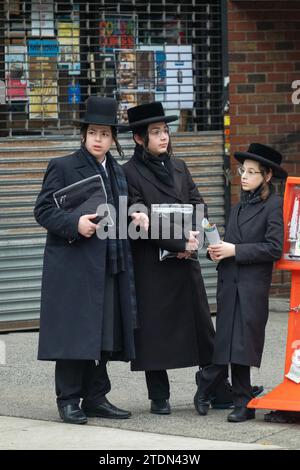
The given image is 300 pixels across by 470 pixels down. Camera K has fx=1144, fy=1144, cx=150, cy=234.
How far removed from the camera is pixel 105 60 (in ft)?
34.4

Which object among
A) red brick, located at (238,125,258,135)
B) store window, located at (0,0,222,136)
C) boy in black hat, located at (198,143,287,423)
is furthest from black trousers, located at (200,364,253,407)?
red brick, located at (238,125,258,135)

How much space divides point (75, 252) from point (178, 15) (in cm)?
460

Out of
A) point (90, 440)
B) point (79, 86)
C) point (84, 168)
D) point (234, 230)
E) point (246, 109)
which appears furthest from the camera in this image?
point (246, 109)

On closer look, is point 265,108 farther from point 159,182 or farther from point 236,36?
point 159,182

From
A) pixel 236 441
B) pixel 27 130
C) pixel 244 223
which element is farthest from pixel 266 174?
pixel 27 130

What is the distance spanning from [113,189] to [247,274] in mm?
953

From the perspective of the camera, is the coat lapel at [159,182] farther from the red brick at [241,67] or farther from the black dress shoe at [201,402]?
Answer: the red brick at [241,67]

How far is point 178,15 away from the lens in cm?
1077

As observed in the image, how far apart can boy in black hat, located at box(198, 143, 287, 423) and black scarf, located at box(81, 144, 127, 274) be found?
21.8 inches

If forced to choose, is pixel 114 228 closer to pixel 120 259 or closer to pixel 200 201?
pixel 120 259

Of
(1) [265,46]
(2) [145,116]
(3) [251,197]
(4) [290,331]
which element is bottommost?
(4) [290,331]

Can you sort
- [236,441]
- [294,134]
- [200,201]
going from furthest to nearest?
1. [294,134]
2. [200,201]
3. [236,441]

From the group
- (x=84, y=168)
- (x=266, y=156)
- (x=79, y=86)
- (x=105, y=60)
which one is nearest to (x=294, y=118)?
(x=105, y=60)

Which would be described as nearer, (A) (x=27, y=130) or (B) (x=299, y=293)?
(B) (x=299, y=293)
